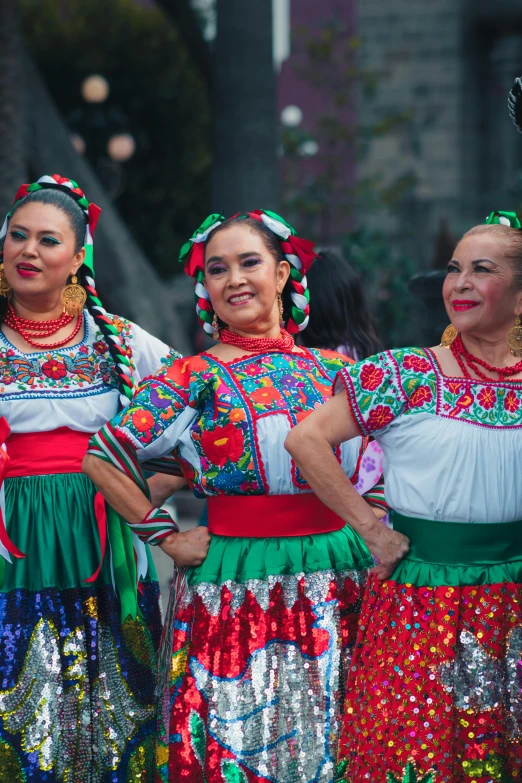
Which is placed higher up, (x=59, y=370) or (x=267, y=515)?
(x=59, y=370)

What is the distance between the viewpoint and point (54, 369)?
12.8 feet

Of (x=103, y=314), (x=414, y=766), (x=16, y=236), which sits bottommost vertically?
(x=414, y=766)

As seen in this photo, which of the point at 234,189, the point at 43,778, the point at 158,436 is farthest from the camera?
the point at 234,189

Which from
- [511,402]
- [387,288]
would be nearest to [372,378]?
[511,402]

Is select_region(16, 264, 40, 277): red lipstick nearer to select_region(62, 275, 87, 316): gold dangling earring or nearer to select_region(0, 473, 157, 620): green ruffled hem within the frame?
select_region(62, 275, 87, 316): gold dangling earring

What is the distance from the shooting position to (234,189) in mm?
9320

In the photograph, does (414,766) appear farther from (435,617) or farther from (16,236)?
(16,236)

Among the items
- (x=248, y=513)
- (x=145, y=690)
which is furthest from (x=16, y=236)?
(x=145, y=690)

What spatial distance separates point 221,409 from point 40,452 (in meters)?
0.71

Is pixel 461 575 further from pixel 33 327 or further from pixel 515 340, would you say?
pixel 33 327

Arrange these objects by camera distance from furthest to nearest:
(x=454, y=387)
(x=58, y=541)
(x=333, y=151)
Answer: (x=333, y=151)
(x=58, y=541)
(x=454, y=387)

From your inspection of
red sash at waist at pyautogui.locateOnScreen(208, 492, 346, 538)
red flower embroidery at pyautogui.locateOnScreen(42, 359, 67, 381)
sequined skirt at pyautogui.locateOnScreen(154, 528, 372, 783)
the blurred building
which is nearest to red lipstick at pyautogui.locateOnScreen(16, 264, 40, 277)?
red flower embroidery at pyautogui.locateOnScreen(42, 359, 67, 381)

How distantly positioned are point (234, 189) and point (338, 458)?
598 centimetres

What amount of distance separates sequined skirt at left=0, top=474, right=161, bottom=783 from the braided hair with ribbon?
38cm
